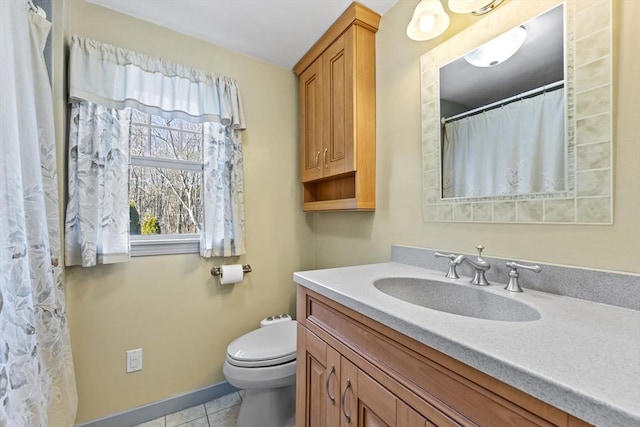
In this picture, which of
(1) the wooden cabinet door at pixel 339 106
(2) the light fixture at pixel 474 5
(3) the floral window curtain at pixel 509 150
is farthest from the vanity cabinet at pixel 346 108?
(2) the light fixture at pixel 474 5

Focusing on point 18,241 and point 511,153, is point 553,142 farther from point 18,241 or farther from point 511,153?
point 18,241

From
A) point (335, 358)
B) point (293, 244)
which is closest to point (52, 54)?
point (293, 244)

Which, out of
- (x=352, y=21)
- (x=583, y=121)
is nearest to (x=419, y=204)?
(x=583, y=121)

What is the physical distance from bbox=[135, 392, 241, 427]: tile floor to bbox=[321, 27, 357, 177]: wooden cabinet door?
1542 millimetres

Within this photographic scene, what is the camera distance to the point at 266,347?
1.51m

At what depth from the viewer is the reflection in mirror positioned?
2.89 ft

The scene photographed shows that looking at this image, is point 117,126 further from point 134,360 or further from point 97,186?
point 134,360

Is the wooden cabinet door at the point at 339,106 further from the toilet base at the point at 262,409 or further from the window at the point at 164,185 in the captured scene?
the toilet base at the point at 262,409

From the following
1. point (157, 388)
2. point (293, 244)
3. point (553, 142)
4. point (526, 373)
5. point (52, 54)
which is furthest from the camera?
point (293, 244)

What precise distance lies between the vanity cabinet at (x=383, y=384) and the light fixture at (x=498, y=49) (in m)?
1.06

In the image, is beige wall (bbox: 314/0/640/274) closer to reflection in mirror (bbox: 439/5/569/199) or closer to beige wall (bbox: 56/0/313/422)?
reflection in mirror (bbox: 439/5/569/199)

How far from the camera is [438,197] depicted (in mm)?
1238

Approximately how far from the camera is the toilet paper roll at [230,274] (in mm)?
1735

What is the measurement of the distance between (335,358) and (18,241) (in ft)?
3.58
